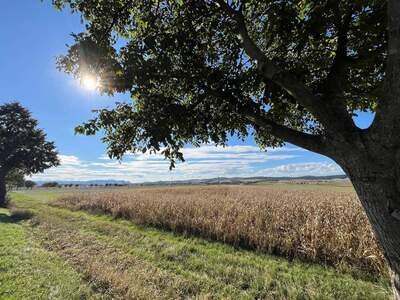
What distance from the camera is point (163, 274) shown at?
8.31 m

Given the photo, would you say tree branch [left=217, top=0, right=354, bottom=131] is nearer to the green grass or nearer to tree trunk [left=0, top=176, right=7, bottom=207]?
the green grass

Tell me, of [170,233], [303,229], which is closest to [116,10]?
[303,229]

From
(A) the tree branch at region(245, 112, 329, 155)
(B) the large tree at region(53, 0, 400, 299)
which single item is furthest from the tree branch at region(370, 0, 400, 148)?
(A) the tree branch at region(245, 112, 329, 155)

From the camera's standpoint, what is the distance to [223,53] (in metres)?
5.41

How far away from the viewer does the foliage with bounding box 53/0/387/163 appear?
384 centimetres

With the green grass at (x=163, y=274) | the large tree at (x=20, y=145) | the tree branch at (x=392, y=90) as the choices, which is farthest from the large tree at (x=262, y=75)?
the large tree at (x=20, y=145)

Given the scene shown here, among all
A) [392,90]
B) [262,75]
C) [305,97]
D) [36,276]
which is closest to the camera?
[392,90]

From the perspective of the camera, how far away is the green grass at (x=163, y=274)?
22.9 feet

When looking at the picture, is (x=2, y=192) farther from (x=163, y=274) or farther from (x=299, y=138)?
(x=299, y=138)

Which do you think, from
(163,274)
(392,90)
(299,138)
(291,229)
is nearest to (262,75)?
(299,138)

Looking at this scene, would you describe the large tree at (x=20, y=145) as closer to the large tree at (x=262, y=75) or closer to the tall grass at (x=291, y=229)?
the tall grass at (x=291, y=229)

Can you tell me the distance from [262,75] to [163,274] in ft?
20.4

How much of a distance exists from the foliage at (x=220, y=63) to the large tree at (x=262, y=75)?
0.06ft

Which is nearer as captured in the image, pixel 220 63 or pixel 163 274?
pixel 220 63
